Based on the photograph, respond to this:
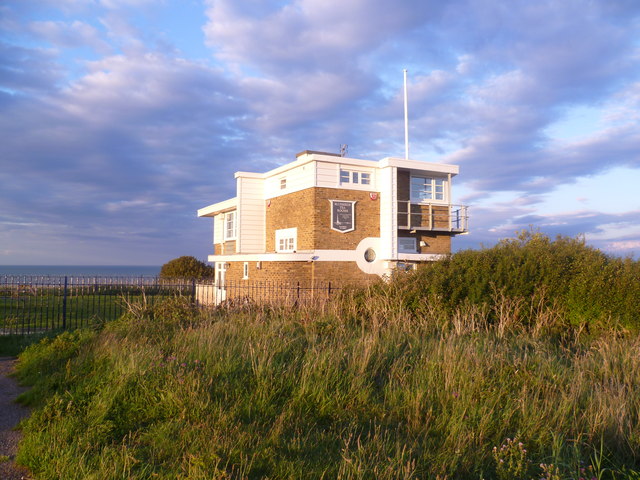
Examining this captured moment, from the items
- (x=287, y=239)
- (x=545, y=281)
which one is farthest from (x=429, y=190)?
(x=545, y=281)

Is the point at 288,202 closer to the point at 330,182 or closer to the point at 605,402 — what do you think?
the point at 330,182

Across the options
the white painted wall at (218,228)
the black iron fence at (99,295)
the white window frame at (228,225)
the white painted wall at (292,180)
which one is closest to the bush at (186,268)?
the white painted wall at (218,228)

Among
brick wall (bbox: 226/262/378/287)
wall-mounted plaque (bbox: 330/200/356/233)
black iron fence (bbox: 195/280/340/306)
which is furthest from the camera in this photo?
wall-mounted plaque (bbox: 330/200/356/233)

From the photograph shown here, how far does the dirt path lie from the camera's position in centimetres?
475

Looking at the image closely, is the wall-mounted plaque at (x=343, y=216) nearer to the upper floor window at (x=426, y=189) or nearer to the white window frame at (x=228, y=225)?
the upper floor window at (x=426, y=189)

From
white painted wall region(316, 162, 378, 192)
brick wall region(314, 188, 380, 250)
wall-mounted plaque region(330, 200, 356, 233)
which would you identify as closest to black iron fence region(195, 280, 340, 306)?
brick wall region(314, 188, 380, 250)

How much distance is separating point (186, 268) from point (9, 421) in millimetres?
33756

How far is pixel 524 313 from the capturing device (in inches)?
502

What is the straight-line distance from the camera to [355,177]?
24.4 meters

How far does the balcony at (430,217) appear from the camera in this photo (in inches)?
1011

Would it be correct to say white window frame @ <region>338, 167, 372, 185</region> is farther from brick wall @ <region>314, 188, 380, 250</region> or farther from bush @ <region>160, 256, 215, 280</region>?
bush @ <region>160, 256, 215, 280</region>

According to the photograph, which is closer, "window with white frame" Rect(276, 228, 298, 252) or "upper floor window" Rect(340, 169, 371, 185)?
"upper floor window" Rect(340, 169, 371, 185)

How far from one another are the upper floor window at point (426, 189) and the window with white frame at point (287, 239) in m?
6.95

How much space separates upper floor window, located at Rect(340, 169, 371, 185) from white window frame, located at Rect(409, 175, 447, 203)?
3.04 metres
